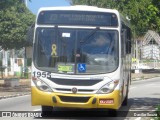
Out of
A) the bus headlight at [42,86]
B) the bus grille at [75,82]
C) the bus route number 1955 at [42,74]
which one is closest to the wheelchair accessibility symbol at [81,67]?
the bus grille at [75,82]

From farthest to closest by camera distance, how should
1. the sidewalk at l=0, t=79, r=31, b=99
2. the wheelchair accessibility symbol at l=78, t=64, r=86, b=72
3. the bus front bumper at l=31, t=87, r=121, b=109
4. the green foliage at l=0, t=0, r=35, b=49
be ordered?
the green foliage at l=0, t=0, r=35, b=49, the sidewalk at l=0, t=79, r=31, b=99, the wheelchair accessibility symbol at l=78, t=64, r=86, b=72, the bus front bumper at l=31, t=87, r=121, b=109

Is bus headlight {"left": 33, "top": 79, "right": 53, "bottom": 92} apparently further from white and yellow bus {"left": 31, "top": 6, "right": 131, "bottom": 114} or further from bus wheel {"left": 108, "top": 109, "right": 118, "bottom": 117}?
bus wheel {"left": 108, "top": 109, "right": 118, "bottom": 117}

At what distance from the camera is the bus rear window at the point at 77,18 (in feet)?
46.3

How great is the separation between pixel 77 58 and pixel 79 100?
1188 mm

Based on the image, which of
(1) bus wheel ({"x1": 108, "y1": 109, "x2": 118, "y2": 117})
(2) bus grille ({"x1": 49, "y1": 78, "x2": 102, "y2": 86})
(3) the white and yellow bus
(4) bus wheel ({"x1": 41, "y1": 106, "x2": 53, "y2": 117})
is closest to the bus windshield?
(3) the white and yellow bus

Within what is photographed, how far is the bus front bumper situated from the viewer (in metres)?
13.5

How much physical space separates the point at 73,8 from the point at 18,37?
35.1 meters

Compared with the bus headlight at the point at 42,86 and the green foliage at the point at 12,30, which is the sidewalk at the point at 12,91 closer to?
the bus headlight at the point at 42,86

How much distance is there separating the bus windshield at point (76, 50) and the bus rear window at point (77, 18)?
210 millimetres

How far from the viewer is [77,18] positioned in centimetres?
1424

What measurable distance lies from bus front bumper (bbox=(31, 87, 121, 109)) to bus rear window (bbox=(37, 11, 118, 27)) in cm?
202

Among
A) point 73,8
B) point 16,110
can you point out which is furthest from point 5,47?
point 73,8

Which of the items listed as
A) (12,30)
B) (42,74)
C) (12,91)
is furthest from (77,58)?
(12,30)

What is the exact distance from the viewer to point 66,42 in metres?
14.0
